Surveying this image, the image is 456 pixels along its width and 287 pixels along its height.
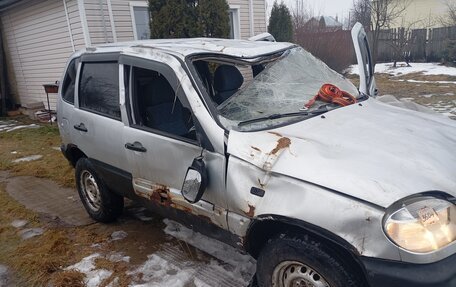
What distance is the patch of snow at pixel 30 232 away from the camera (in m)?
3.93

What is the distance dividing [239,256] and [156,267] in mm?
729

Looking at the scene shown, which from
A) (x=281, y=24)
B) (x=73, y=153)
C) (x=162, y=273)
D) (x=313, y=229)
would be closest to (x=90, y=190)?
(x=73, y=153)

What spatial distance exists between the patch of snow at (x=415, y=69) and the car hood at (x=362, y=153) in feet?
45.2

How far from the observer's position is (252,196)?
2234 mm

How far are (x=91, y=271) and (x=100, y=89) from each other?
5.53 ft

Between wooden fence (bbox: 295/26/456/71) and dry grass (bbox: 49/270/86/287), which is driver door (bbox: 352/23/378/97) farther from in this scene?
wooden fence (bbox: 295/26/456/71)

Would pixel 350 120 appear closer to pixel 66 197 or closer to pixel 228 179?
pixel 228 179

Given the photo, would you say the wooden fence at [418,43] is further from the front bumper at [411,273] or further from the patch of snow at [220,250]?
the front bumper at [411,273]

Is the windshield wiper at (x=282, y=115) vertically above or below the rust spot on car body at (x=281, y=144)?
above

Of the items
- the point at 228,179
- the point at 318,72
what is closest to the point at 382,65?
the point at 318,72

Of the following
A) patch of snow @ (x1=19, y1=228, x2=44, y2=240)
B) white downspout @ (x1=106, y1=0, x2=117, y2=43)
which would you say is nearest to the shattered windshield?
patch of snow @ (x1=19, y1=228, x2=44, y2=240)

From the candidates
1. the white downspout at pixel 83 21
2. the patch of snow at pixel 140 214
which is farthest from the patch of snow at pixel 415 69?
the patch of snow at pixel 140 214

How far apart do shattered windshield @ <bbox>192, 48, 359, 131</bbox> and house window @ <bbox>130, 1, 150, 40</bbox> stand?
6744 millimetres

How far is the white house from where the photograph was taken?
344 inches
